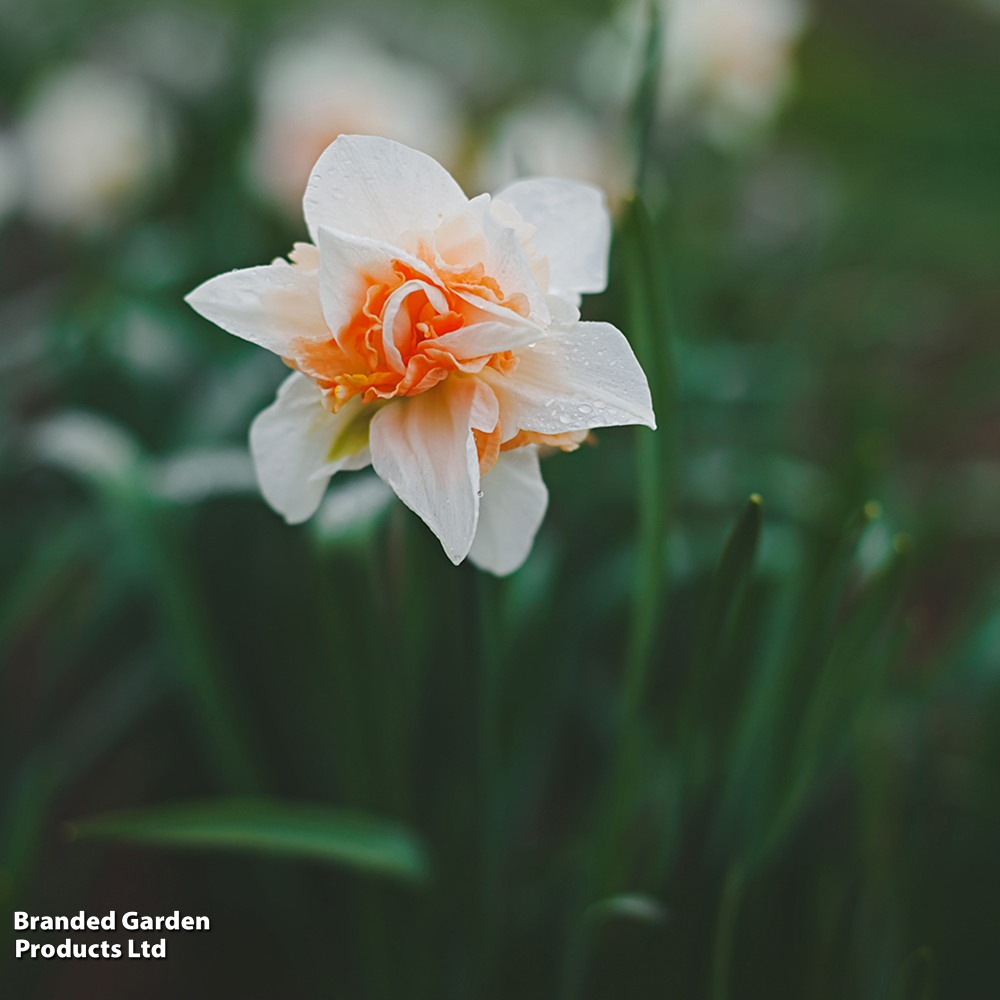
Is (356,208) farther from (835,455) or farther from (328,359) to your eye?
(835,455)

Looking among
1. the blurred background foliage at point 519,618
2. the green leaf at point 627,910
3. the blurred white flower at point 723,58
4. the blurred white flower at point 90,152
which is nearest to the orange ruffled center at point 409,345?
the blurred background foliage at point 519,618

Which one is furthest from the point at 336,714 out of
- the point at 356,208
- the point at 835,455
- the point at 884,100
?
the point at 884,100

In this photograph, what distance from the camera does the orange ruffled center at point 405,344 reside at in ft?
1.46

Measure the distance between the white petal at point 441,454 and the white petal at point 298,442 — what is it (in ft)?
0.13

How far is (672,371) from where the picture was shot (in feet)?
2.19

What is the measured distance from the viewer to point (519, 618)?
94 cm

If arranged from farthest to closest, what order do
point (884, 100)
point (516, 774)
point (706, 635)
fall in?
point (884, 100) → point (516, 774) → point (706, 635)

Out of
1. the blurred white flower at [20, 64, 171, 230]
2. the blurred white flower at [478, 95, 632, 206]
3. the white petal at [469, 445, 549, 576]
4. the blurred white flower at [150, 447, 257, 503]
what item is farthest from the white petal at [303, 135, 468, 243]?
the blurred white flower at [20, 64, 171, 230]

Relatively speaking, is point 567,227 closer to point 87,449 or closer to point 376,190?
point 376,190

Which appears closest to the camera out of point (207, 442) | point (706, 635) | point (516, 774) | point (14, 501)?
point (706, 635)

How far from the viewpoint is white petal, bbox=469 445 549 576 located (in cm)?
49

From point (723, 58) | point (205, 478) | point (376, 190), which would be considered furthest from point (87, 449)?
point (723, 58)

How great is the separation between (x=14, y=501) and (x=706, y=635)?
1.14 m

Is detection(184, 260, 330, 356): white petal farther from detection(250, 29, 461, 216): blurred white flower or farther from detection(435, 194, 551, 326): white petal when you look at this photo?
detection(250, 29, 461, 216): blurred white flower
